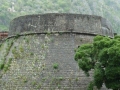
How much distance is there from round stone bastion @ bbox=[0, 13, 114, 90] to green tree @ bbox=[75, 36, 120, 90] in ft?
7.86

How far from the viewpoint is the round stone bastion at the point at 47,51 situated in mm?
14773

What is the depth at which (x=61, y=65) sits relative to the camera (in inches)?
595

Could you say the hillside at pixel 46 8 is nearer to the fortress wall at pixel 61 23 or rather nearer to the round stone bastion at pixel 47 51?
the fortress wall at pixel 61 23

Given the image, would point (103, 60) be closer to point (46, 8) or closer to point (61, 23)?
point (61, 23)

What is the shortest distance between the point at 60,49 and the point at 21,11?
197ft

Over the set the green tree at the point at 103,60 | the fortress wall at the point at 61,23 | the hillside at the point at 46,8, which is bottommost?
the green tree at the point at 103,60

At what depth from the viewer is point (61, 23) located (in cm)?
1590

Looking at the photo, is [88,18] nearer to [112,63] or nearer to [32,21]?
[32,21]

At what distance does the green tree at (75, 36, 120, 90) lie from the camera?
11.6 m

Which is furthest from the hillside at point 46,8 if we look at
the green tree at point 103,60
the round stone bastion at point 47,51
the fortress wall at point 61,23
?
the green tree at point 103,60

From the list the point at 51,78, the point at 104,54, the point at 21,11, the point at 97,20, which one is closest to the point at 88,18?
the point at 97,20

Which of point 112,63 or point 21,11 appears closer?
point 112,63

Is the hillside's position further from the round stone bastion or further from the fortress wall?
the round stone bastion

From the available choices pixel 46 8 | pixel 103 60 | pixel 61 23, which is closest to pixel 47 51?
pixel 61 23
